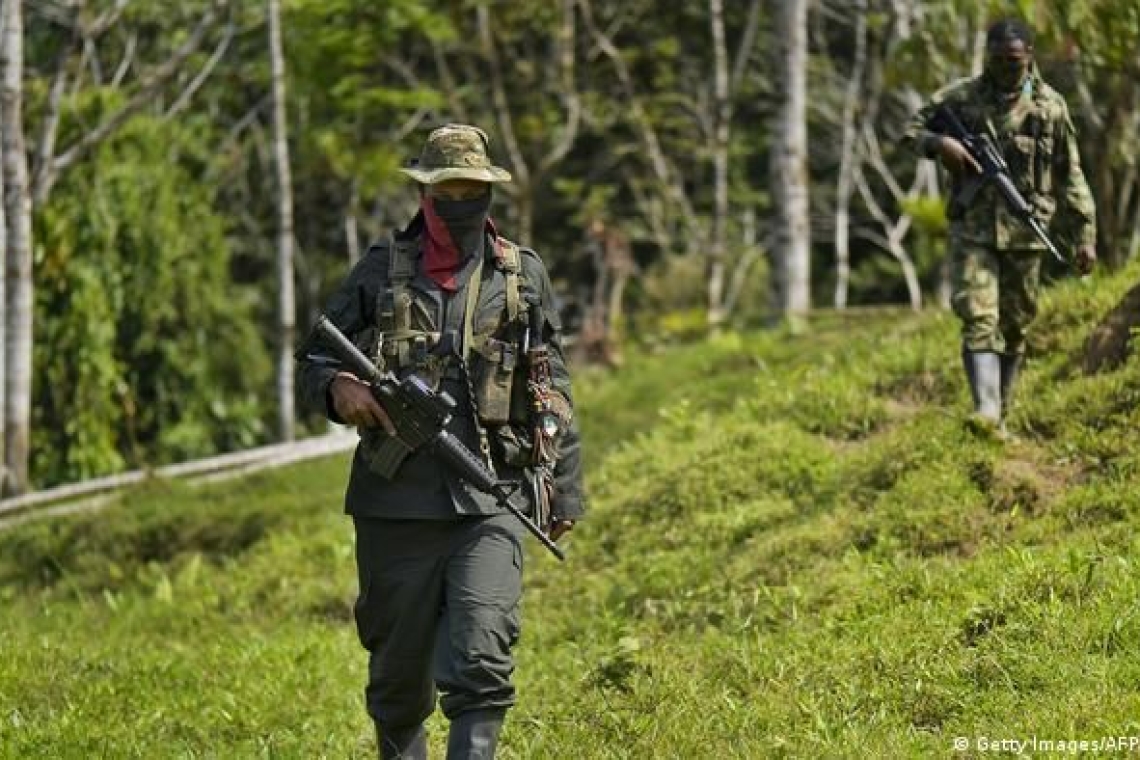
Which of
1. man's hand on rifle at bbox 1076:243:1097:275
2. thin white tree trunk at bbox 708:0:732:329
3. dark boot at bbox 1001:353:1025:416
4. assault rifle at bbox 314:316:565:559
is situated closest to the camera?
assault rifle at bbox 314:316:565:559

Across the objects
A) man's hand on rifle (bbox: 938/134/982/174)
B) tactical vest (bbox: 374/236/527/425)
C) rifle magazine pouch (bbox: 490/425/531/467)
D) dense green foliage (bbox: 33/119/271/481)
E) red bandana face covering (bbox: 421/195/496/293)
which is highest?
man's hand on rifle (bbox: 938/134/982/174)

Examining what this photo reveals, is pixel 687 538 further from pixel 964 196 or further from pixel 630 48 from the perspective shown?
pixel 630 48

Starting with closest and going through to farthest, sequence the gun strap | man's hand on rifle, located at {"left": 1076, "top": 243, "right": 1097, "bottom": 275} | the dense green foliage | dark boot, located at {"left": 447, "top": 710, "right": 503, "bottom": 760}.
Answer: dark boot, located at {"left": 447, "top": 710, "right": 503, "bottom": 760}, the gun strap, man's hand on rifle, located at {"left": 1076, "top": 243, "right": 1097, "bottom": 275}, the dense green foliage

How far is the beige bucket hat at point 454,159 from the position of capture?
20.4 feet

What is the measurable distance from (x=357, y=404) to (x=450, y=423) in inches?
13.4

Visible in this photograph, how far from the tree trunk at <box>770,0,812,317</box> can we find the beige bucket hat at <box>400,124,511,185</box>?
40.1 feet

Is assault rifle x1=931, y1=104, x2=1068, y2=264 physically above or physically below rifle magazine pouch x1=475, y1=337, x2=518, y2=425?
above

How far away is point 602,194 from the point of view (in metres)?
33.3

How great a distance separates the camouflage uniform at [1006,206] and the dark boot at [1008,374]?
0.25 m

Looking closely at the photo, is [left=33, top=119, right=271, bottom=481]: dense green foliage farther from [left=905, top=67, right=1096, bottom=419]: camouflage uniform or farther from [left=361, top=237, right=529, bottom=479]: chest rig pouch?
[left=361, top=237, right=529, bottom=479]: chest rig pouch

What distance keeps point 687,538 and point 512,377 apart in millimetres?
4341

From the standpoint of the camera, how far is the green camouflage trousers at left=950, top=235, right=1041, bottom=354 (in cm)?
964

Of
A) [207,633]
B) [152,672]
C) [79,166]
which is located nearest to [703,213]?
[79,166]

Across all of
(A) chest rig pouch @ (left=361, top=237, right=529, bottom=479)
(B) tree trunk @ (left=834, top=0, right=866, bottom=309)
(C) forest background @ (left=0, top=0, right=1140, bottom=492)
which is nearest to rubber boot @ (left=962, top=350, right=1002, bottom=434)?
(A) chest rig pouch @ (left=361, top=237, right=529, bottom=479)
